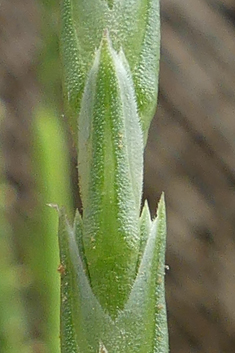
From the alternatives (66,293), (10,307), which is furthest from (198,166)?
(66,293)

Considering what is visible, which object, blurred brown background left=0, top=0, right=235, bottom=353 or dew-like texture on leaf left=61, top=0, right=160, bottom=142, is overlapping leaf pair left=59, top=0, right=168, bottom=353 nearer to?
dew-like texture on leaf left=61, top=0, right=160, bottom=142

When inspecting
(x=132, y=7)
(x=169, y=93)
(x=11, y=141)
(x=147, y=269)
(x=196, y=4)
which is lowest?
(x=11, y=141)

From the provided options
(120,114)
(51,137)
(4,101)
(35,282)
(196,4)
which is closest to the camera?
(120,114)

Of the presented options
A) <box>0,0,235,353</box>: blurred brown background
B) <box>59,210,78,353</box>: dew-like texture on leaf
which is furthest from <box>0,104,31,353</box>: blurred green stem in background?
<box>59,210,78,353</box>: dew-like texture on leaf

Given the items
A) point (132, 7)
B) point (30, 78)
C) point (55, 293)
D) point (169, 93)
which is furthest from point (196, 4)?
point (132, 7)

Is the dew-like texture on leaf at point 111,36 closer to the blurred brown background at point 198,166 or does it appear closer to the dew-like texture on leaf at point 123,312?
the dew-like texture on leaf at point 123,312

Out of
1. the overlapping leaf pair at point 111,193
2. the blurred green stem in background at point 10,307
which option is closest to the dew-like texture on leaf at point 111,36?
the overlapping leaf pair at point 111,193

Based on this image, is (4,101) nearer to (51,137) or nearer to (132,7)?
(51,137)
